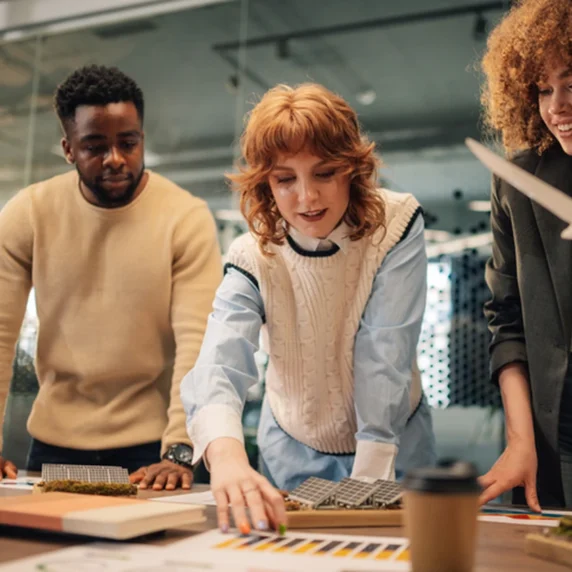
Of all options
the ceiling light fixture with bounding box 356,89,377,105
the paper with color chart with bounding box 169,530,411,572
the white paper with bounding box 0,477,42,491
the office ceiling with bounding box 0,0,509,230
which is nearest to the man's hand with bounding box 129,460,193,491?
the white paper with bounding box 0,477,42,491

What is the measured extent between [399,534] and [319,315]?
599 millimetres

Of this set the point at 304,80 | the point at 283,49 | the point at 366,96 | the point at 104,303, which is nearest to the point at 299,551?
the point at 104,303

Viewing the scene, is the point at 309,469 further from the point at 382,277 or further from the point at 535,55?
the point at 535,55

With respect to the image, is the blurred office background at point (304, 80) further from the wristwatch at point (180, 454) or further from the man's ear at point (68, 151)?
the wristwatch at point (180, 454)

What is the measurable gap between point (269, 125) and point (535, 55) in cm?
52

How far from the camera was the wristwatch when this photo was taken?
1.58m

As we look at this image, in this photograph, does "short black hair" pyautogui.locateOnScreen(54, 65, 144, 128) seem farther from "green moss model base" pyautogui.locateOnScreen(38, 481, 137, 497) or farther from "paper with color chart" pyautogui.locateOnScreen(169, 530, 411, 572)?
"paper with color chart" pyautogui.locateOnScreen(169, 530, 411, 572)

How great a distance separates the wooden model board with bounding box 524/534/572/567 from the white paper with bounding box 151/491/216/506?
528 millimetres

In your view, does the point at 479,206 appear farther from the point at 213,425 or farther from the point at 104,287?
the point at 213,425

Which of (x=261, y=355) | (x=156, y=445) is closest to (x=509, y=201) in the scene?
(x=156, y=445)

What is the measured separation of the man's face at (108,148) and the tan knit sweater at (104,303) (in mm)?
70

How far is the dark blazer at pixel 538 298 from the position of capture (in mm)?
1436

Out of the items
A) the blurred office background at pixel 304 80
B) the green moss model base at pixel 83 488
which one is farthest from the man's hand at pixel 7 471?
the blurred office background at pixel 304 80

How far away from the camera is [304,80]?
3.63 metres
